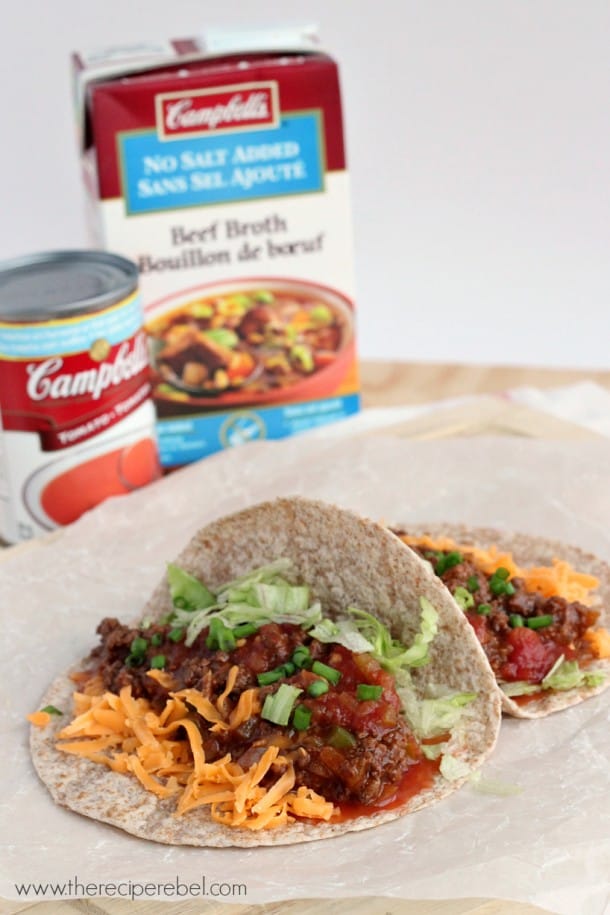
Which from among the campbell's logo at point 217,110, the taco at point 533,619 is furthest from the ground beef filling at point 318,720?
the campbell's logo at point 217,110

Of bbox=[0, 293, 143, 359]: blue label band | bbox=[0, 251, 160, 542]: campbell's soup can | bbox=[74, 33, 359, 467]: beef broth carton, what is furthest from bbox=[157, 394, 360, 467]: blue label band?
bbox=[0, 293, 143, 359]: blue label band

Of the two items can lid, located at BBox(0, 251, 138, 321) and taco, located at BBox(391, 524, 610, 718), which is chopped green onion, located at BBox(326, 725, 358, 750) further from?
can lid, located at BBox(0, 251, 138, 321)

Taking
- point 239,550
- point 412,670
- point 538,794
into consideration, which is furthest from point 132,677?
point 538,794

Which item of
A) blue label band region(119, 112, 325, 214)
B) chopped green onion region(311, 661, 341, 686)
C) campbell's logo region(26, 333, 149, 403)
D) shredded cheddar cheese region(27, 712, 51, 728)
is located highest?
blue label band region(119, 112, 325, 214)

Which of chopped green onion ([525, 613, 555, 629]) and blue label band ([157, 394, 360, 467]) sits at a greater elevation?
chopped green onion ([525, 613, 555, 629])

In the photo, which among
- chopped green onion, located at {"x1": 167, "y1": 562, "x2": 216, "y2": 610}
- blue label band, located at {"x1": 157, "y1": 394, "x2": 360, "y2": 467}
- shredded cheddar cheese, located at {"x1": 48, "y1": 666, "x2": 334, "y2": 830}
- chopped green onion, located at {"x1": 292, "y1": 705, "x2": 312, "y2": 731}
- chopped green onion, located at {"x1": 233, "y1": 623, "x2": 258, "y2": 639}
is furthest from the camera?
blue label band, located at {"x1": 157, "y1": 394, "x2": 360, "y2": 467}

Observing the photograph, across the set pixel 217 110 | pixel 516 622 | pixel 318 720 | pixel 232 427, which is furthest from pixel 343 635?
pixel 217 110

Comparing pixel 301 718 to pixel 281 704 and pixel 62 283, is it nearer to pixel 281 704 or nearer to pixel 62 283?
pixel 281 704

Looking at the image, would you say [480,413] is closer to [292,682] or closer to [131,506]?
[131,506]
